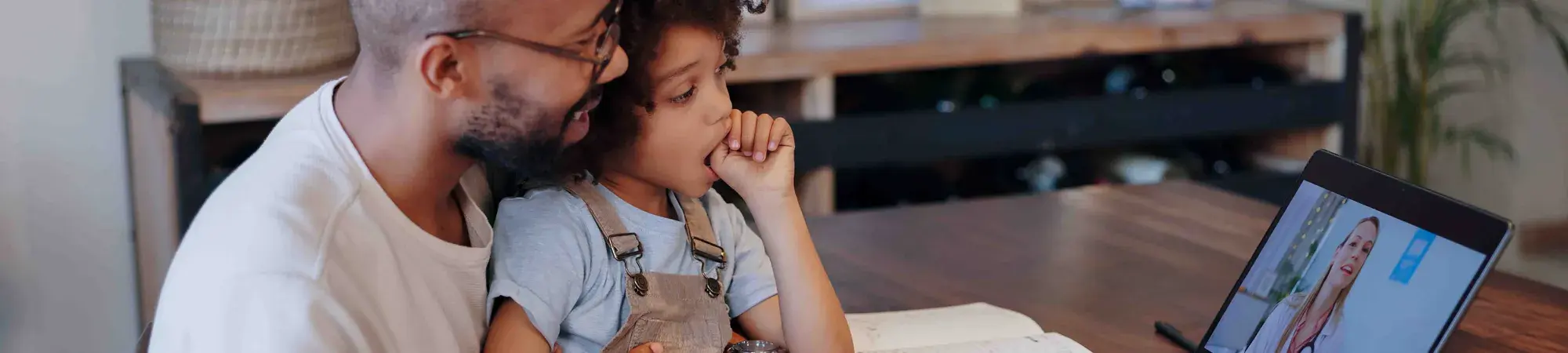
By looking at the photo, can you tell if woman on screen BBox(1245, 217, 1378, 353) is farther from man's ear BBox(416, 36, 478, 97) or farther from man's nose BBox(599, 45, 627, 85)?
man's ear BBox(416, 36, 478, 97)

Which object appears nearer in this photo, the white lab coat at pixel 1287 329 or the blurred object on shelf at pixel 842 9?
the white lab coat at pixel 1287 329

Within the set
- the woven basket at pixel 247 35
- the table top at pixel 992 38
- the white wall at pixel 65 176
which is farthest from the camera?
the table top at pixel 992 38

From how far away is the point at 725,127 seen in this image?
1228 millimetres

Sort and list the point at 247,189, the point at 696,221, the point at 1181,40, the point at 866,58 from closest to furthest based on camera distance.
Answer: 1. the point at 247,189
2. the point at 696,221
3. the point at 866,58
4. the point at 1181,40

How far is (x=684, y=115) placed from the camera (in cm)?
119

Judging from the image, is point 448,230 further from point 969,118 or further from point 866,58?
point 969,118

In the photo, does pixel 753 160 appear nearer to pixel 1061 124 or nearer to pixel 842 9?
pixel 1061 124

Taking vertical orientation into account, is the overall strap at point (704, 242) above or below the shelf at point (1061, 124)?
above

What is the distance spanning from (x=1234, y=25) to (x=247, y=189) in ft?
7.80

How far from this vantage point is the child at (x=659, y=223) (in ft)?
3.76

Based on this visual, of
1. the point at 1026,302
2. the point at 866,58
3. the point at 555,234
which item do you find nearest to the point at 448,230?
the point at 555,234

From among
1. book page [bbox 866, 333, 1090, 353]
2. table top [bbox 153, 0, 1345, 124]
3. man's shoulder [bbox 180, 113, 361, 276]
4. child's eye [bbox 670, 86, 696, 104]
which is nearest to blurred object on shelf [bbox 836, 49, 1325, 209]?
table top [bbox 153, 0, 1345, 124]

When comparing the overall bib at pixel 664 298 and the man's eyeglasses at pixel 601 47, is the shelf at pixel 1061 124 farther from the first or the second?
the man's eyeglasses at pixel 601 47

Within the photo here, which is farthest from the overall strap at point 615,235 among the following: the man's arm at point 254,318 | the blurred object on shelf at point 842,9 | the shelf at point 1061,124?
the blurred object on shelf at point 842,9
